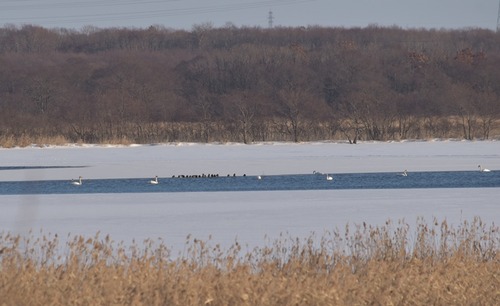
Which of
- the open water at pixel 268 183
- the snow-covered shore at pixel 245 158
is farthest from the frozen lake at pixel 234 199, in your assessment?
the open water at pixel 268 183

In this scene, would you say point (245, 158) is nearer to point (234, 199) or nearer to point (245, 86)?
point (234, 199)

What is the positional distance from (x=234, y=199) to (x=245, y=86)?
172 ft

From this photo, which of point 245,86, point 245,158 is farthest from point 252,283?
point 245,86

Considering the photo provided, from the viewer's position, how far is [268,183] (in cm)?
2261

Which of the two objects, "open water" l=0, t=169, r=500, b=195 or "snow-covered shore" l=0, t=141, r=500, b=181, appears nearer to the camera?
"open water" l=0, t=169, r=500, b=195

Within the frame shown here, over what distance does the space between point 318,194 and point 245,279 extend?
11.1 metres

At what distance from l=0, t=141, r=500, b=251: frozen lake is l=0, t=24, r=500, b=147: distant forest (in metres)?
8.63

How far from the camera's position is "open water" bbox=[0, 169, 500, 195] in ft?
69.7

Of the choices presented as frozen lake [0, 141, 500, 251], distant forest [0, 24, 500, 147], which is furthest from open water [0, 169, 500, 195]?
distant forest [0, 24, 500, 147]

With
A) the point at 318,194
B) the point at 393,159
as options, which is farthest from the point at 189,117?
the point at 318,194

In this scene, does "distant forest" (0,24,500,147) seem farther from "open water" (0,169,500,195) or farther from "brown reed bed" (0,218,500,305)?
"brown reed bed" (0,218,500,305)

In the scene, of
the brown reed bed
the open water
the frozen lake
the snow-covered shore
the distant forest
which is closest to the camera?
the brown reed bed

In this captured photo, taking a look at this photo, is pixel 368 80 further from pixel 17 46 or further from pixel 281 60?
pixel 17 46

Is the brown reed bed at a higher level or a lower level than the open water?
higher
